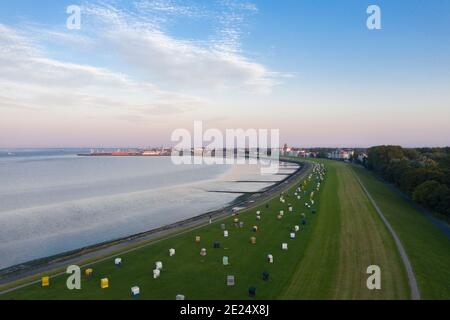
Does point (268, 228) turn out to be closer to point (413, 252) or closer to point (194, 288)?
point (413, 252)

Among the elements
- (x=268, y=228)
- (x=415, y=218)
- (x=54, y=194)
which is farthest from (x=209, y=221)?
(x=54, y=194)

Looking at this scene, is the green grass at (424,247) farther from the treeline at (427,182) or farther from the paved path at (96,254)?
the paved path at (96,254)

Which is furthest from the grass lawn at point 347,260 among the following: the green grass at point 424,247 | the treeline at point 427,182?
the treeline at point 427,182

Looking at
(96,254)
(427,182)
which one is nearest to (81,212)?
(96,254)

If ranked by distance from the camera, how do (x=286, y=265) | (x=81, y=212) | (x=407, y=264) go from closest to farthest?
(x=286, y=265)
(x=407, y=264)
(x=81, y=212)

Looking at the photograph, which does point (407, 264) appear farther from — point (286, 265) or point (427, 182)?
point (427, 182)
